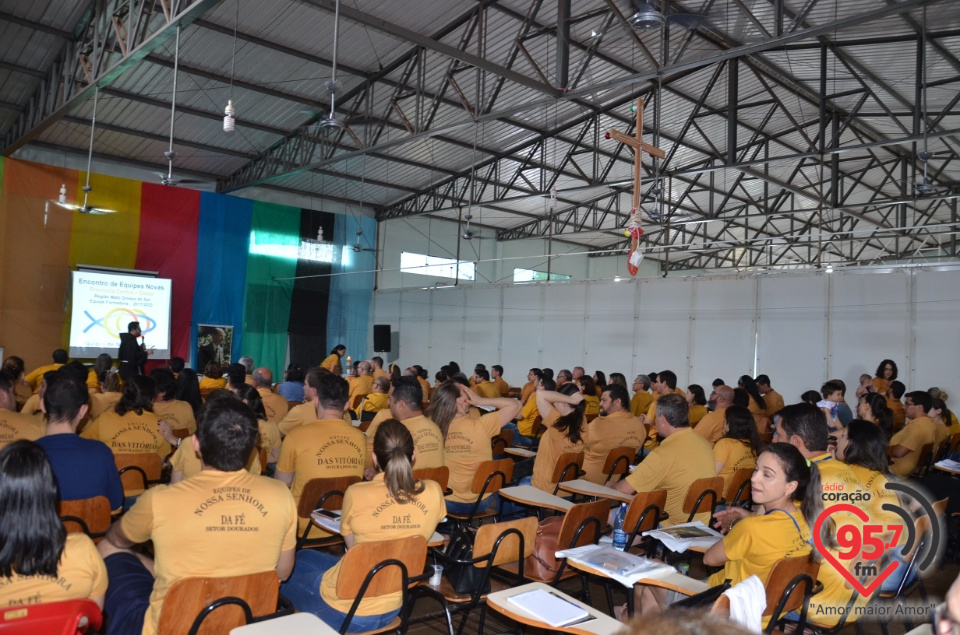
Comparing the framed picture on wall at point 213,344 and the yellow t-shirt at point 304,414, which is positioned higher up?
the framed picture on wall at point 213,344

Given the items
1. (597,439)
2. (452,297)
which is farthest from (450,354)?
(597,439)

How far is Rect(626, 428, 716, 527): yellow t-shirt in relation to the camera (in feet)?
12.6

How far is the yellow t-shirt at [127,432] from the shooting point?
4.08 meters

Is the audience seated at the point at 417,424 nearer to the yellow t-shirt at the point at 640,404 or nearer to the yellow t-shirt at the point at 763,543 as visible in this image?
the yellow t-shirt at the point at 763,543

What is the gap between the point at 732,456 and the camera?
4539 millimetres

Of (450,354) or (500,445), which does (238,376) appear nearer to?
(500,445)

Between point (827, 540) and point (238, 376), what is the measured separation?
5.20 metres

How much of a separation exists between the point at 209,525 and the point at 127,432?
2384 mm

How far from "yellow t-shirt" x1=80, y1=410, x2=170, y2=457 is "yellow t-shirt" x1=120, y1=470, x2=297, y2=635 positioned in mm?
2186

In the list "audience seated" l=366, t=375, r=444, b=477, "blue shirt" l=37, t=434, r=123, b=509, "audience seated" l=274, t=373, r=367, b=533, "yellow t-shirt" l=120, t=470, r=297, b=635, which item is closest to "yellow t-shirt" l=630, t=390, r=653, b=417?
"audience seated" l=366, t=375, r=444, b=477

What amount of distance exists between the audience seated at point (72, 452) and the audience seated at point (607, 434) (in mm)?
3278

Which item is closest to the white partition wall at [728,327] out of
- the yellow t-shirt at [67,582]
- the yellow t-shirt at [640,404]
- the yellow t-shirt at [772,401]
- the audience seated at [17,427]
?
the yellow t-shirt at [772,401]

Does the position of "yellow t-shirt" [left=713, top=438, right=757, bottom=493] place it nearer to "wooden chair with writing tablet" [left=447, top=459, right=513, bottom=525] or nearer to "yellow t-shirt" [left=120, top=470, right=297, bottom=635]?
"wooden chair with writing tablet" [left=447, top=459, right=513, bottom=525]

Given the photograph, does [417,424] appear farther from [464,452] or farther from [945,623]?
[945,623]
